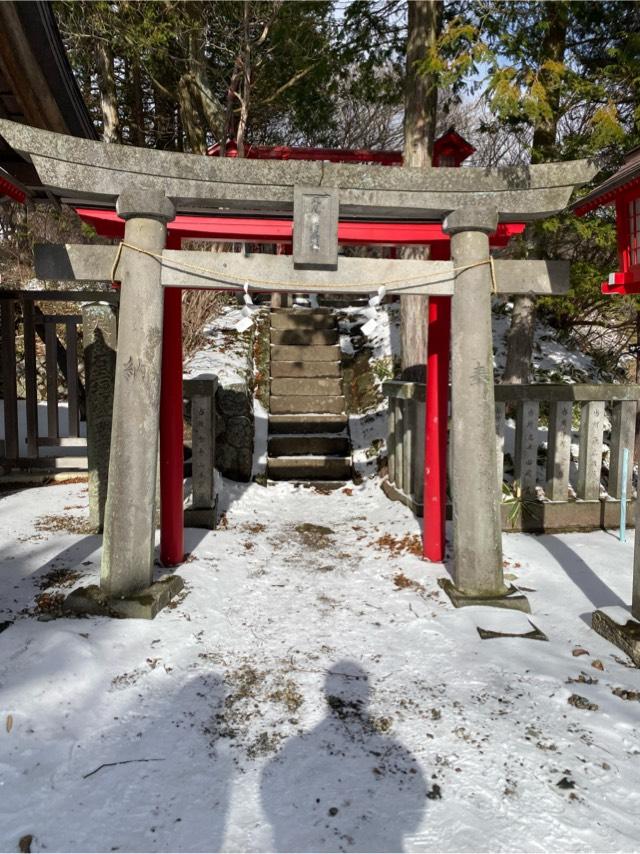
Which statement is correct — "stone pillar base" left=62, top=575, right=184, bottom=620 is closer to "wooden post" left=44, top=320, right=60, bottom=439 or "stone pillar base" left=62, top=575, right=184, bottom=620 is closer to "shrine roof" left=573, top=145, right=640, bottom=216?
"shrine roof" left=573, top=145, right=640, bottom=216

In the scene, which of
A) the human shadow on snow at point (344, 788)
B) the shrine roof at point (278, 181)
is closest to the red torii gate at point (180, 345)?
the shrine roof at point (278, 181)

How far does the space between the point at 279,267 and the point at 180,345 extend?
1.33 metres

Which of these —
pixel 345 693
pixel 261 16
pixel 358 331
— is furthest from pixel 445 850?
pixel 261 16

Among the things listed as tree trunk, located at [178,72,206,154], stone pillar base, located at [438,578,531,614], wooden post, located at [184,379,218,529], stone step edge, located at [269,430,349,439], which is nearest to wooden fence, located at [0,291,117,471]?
wooden post, located at [184,379,218,529]

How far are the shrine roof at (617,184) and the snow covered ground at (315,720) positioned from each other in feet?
9.19

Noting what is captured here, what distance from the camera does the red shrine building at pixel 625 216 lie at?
3.56 m

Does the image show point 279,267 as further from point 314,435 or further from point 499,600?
point 314,435

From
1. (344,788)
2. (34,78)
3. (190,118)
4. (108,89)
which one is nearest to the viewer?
(344,788)

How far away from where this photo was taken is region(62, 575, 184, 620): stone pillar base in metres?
3.59

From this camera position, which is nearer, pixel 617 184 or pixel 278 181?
pixel 617 184

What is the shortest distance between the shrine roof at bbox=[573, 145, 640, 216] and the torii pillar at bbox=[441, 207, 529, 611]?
0.65 m

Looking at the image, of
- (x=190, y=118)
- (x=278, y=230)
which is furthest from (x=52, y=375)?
(x=190, y=118)

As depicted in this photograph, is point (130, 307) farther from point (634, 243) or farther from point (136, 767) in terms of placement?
point (634, 243)

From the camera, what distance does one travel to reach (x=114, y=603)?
3.63 m
